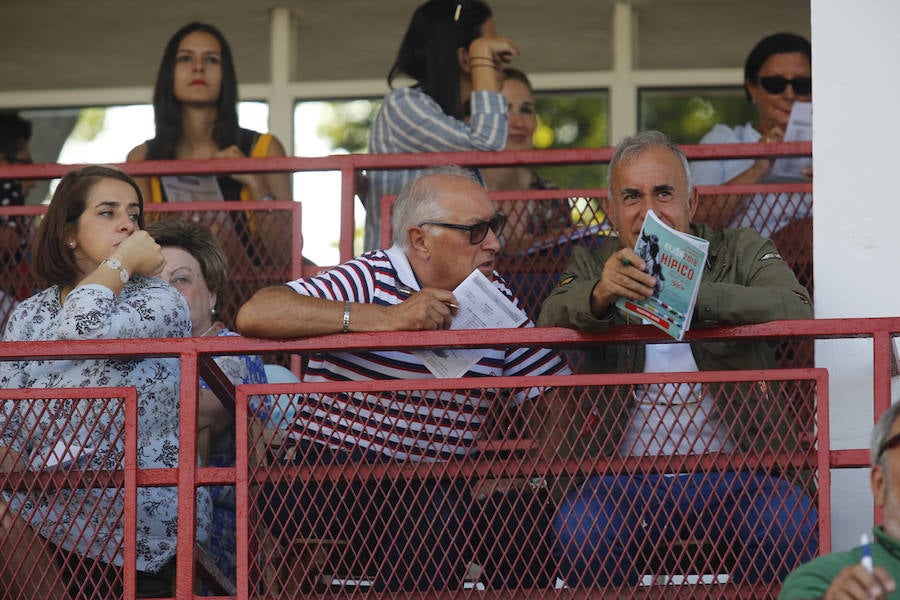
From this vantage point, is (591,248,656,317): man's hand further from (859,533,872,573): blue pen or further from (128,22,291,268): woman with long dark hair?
(128,22,291,268): woman with long dark hair

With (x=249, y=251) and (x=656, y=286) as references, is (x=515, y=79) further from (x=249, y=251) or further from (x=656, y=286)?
(x=656, y=286)

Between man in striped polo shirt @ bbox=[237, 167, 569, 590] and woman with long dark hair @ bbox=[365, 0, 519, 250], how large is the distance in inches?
64.5

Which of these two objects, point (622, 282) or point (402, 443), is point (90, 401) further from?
point (622, 282)

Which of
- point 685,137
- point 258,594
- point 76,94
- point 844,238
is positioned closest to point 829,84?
point 844,238

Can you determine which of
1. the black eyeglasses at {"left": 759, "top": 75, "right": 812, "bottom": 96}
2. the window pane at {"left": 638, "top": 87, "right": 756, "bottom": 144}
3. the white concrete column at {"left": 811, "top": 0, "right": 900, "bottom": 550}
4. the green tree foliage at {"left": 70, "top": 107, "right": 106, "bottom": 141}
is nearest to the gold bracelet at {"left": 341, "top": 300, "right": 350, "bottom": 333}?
the white concrete column at {"left": 811, "top": 0, "right": 900, "bottom": 550}

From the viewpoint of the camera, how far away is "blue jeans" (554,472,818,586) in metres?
4.93

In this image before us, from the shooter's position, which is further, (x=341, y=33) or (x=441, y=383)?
(x=341, y=33)

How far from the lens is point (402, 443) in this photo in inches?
203

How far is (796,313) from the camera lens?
523 cm

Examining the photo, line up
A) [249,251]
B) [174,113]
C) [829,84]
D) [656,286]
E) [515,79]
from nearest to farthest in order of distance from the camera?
1. [656,286]
2. [829,84]
3. [249,251]
4. [174,113]
5. [515,79]

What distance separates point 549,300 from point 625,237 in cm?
48

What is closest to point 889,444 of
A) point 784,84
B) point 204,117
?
point 784,84

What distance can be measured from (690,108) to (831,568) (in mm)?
6486

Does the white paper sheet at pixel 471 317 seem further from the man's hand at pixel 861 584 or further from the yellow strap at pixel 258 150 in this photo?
the yellow strap at pixel 258 150
